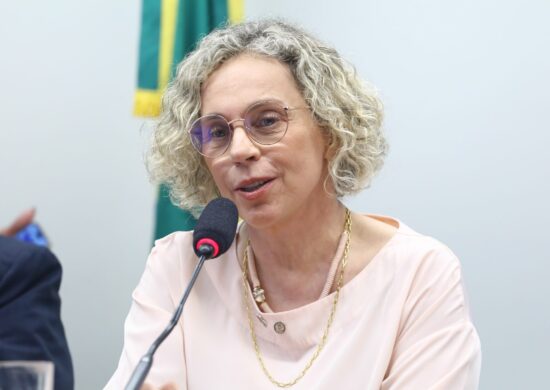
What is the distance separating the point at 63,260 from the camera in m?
3.06

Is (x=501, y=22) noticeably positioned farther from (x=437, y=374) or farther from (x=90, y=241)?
(x=90, y=241)

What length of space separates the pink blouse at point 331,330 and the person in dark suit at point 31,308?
359 mm

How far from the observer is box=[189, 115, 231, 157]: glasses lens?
167 centimetres

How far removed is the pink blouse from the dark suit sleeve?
0.36m

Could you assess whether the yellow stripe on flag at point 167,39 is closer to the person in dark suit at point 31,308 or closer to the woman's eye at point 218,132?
the woman's eye at point 218,132

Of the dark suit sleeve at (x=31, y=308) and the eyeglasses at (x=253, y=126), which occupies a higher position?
the eyeglasses at (x=253, y=126)

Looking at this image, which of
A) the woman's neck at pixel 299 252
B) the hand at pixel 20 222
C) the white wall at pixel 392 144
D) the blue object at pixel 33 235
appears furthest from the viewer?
the white wall at pixel 392 144

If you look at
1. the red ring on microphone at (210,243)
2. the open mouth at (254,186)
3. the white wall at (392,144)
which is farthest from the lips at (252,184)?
the white wall at (392,144)

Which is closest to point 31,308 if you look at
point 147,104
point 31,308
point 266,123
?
point 31,308

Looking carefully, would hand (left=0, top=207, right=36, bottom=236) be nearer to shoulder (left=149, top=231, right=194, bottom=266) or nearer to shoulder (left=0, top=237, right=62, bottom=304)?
shoulder (left=0, top=237, right=62, bottom=304)

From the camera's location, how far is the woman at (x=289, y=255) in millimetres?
1572

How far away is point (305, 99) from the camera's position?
1700 mm

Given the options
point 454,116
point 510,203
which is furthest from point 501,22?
point 510,203

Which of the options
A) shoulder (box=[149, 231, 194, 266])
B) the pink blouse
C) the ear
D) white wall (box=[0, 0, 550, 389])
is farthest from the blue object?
white wall (box=[0, 0, 550, 389])
